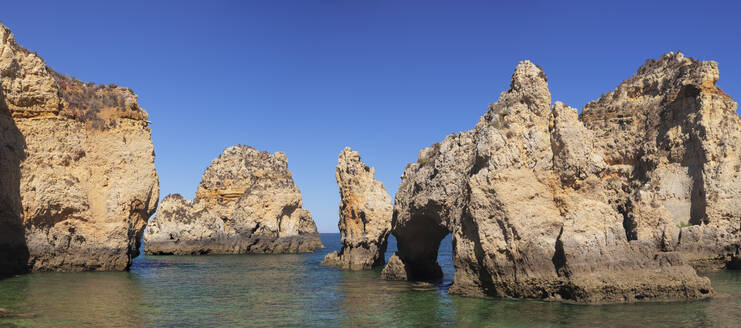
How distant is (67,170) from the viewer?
30094mm

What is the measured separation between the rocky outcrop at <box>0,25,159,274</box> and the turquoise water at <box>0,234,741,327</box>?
2907mm

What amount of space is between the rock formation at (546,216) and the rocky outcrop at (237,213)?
3914 cm

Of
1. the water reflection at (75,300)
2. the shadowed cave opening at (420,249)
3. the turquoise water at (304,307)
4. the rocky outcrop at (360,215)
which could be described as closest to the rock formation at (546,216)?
the shadowed cave opening at (420,249)

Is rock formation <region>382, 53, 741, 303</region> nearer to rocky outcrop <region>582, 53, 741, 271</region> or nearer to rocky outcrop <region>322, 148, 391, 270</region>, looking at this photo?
rocky outcrop <region>582, 53, 741, 271</region>

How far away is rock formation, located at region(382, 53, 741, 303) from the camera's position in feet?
56.5

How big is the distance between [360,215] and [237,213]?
1229 inches

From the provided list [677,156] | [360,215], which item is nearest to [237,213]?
[360,215]

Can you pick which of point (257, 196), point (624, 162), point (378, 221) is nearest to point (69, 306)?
point (378, 221)

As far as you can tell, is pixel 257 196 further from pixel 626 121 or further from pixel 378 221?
pixel 626 121

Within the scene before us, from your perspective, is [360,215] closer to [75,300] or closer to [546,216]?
[546,216]

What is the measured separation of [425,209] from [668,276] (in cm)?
1063

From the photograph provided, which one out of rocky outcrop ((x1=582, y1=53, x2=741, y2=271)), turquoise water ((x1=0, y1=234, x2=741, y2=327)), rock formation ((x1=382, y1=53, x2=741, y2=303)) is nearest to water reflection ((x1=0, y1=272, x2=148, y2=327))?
turquoise water ((x1=0, y1=234, x2=741, y2=327))

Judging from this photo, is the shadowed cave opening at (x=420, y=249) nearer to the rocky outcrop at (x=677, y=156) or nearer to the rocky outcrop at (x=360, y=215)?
the rocky outcrop at (x=360, y=215)

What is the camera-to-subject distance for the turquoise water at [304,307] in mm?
15008
